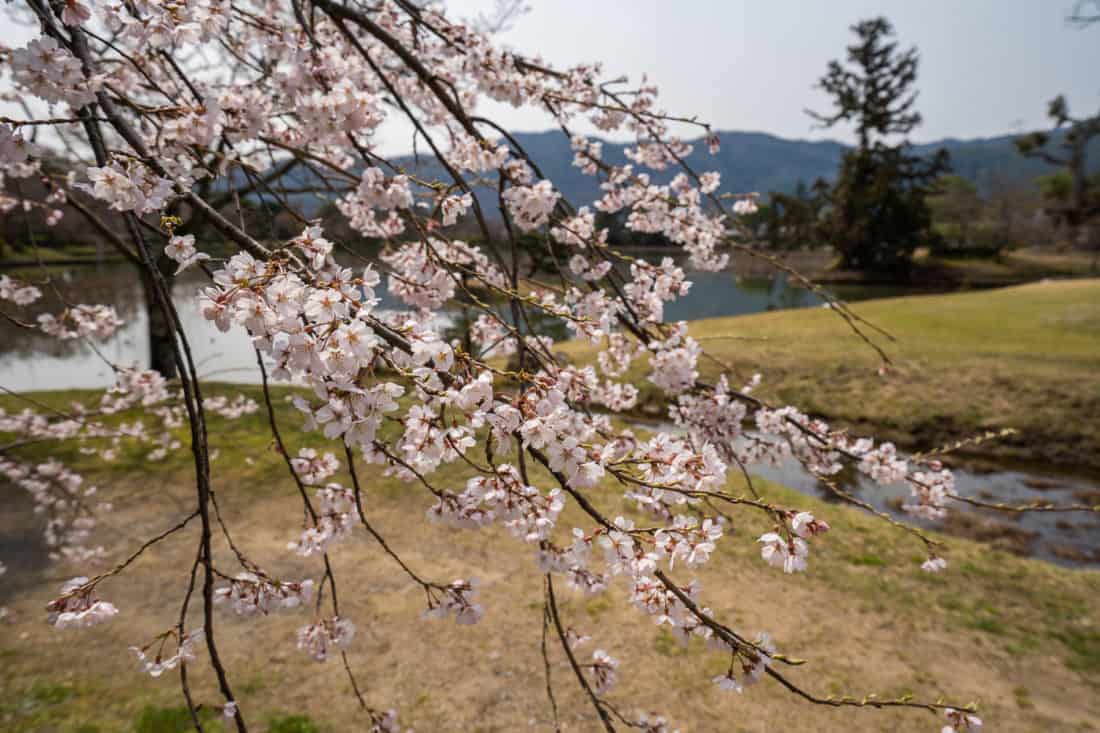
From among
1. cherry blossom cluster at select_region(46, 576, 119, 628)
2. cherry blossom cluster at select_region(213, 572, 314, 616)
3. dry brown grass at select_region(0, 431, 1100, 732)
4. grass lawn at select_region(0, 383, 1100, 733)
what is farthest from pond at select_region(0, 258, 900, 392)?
cherry blossom cluster at select_region(46, 576, 119, 628)

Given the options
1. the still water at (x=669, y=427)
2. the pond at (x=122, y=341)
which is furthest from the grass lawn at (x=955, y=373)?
the pond at (x=122, y=341)

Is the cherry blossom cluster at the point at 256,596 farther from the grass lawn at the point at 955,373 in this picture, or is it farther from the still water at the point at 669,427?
the grass lawn at the point at 955,373

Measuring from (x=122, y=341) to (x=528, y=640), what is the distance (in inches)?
593

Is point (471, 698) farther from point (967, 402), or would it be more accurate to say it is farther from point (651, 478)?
point (967, 402)

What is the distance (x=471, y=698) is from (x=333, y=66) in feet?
10.5

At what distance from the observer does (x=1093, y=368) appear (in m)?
10.2

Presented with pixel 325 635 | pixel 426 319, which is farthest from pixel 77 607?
pixel 426 319

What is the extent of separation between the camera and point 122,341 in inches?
559

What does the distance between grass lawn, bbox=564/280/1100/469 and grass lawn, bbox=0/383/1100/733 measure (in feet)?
8.95

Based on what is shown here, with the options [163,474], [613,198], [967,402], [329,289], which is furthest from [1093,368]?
[163,474]

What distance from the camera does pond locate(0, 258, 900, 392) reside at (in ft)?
38.3

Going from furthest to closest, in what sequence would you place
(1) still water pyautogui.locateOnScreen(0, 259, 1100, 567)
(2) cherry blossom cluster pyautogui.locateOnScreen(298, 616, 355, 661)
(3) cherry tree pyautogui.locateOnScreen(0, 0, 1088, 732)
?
(1) still water pyautogui.locateOnScreen(0, 259, 1100, 567)
(2) cherry blossom cluster pyautogui.locateOnScreen(298, 616, 355, 661)
(3) cherry tree pyautogui.locateOnScreen(0, 0, 1088, 732)

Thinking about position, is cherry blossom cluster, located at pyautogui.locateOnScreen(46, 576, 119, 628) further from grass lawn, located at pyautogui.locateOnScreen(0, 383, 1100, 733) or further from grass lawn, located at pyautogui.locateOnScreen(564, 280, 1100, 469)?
grass lawn, located at pyautogui.locateOnScreen(564, 280, 1100, 469)

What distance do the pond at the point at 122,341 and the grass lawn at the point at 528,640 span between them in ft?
6.88
